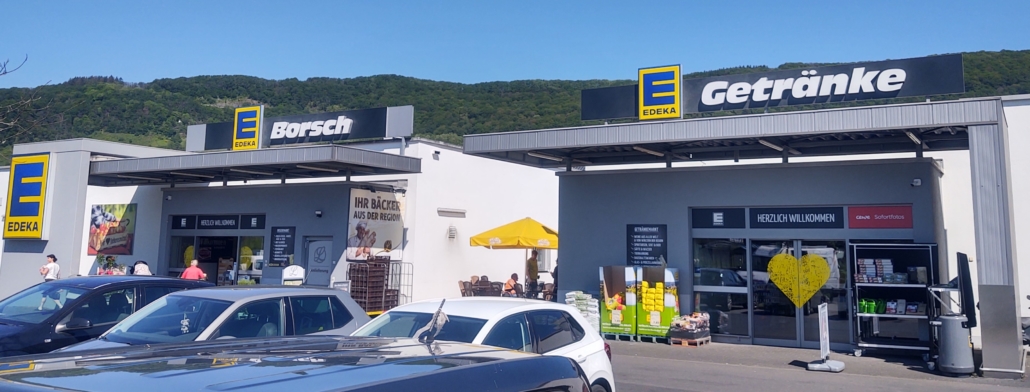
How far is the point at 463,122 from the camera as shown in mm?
63000

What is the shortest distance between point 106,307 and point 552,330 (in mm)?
5912

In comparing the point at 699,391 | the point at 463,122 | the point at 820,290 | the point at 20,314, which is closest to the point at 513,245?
the point at 820,290

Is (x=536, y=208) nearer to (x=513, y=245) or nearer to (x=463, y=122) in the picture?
(x=513, y=245)

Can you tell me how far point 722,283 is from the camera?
15086 mm

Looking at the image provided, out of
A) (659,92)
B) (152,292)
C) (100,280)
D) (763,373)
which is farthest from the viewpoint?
(659,92)

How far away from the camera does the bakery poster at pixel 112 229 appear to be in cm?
2309

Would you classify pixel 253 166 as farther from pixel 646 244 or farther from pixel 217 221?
pixel 646 244

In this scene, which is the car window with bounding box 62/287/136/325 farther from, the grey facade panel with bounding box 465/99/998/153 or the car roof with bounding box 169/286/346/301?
the grey facade panel with bounding box 465/99/998/153

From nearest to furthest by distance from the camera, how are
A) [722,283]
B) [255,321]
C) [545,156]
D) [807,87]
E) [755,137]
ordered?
[255,321], [755,137], [722,283], [807,87], [545,156]

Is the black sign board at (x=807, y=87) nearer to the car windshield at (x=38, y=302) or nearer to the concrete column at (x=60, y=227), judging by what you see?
the car windshield at (x=38, y=302)

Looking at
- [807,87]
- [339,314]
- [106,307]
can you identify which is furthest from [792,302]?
[106,307]

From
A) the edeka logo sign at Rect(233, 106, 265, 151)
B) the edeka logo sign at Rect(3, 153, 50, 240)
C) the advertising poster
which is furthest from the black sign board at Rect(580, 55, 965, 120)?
the edeka logo sign at Rect(3, 153, 50, 240)

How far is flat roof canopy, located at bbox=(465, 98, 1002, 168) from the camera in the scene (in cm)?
1188

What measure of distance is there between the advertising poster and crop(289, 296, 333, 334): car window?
8.17 m
